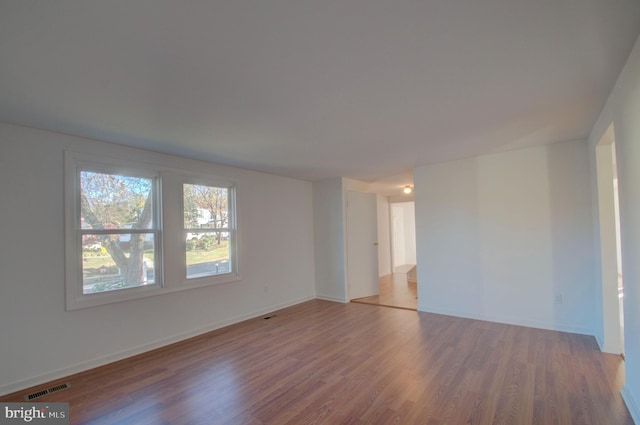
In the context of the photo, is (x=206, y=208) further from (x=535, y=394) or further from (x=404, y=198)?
(x=404, y=198)

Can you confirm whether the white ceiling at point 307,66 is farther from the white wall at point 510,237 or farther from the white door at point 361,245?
the white door at point 361,245

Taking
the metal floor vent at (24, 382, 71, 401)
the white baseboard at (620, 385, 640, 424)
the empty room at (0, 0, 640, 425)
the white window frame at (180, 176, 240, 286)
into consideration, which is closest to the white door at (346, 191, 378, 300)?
the empty room at (0, 0, 640, 425)

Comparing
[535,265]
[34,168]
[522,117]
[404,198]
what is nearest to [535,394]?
[535,265]

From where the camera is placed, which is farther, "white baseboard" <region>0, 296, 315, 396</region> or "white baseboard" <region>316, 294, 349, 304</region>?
"white baseboard" <region>316, 294, 349, 304</region>

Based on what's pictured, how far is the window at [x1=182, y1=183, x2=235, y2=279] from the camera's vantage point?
398 centimetres

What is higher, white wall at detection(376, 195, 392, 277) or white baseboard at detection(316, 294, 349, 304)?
white wall at detection(376, 195, 392, 277)

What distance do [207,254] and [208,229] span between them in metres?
0.35

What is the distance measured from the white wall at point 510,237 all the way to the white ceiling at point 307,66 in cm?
81

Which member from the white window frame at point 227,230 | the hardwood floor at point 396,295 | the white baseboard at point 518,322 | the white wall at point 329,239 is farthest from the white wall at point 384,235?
the white window frame at point 227,230

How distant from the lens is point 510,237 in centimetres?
402

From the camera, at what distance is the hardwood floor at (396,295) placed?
206 inches

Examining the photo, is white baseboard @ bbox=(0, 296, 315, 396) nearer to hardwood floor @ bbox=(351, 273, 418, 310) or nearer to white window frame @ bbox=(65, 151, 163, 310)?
white window frame @ bbox=(65, 151, 163, 310)

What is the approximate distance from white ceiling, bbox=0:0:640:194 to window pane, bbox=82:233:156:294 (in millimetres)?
1098

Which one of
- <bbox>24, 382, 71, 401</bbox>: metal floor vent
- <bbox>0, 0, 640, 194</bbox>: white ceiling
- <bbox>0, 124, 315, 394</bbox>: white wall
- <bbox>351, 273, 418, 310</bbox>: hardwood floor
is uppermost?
<bbox>0, 0, 640, 194</bbox>: white ceiling
